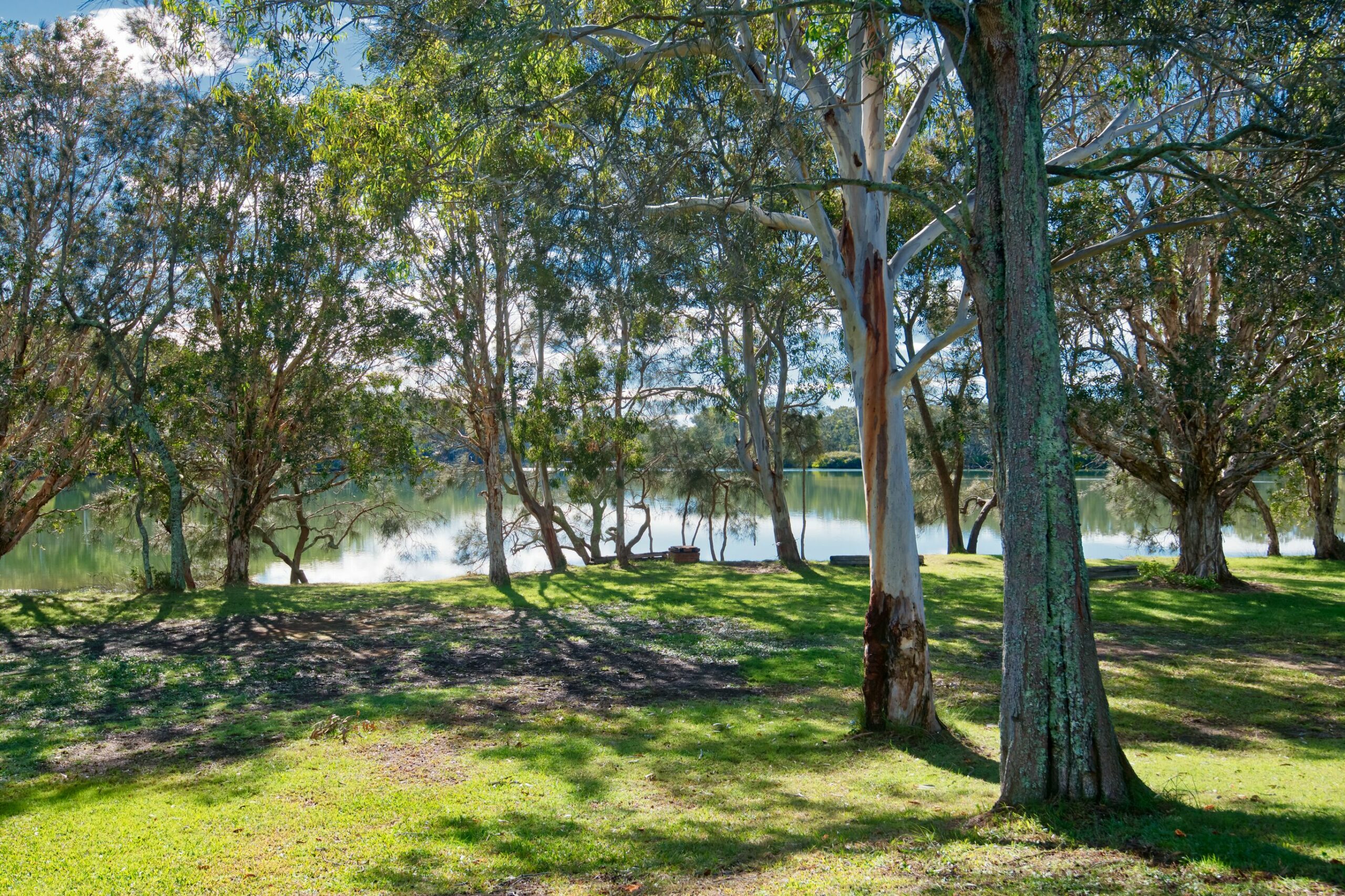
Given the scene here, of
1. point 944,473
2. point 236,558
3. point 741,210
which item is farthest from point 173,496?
point 944,473

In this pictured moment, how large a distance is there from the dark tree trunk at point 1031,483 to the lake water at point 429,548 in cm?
2159

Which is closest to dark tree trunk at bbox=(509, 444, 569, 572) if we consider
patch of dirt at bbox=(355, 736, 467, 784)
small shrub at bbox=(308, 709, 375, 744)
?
small shrub at bbox=(308, 709, 375, 744)

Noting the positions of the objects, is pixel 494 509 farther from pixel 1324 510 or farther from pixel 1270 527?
pixel 1270 527

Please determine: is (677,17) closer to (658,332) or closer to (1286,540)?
(658,332)

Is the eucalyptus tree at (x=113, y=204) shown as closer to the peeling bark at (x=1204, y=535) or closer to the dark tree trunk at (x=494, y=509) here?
the dark tree trunk at (x=494, y=509)

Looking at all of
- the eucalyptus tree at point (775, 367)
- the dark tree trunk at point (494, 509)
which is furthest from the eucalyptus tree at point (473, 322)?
the eucalyptus tree at point (775, 367)

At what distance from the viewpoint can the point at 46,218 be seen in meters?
17.2

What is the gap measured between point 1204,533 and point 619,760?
1416 cm

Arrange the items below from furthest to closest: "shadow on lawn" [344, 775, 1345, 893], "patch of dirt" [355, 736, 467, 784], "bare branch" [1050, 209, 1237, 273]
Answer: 1. "bare branch" [1050, 209, 1237, 273]
2. "patch of dirt" [355, 736, 467, 784]
3. "shadow on lawn" [344, 775, 1345, 893]

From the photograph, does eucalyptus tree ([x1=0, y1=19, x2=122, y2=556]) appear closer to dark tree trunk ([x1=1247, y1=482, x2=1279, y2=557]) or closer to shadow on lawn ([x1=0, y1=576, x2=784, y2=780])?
shadow on lawn ([x1=0, y1=576, x2=784, y2=780])

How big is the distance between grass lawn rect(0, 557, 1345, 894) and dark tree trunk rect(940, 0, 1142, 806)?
33 centimetres

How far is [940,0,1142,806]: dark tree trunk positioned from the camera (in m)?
4.80

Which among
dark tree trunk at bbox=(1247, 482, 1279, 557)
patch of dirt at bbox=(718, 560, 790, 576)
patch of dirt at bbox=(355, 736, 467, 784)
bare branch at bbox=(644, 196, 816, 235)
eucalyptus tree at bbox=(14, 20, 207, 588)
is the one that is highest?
eucalyptus tree at bbox=(14, 20, 207, 588)

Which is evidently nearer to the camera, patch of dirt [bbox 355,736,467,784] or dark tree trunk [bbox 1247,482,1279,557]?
patch of dirt [bbox 355,736,467,784]
